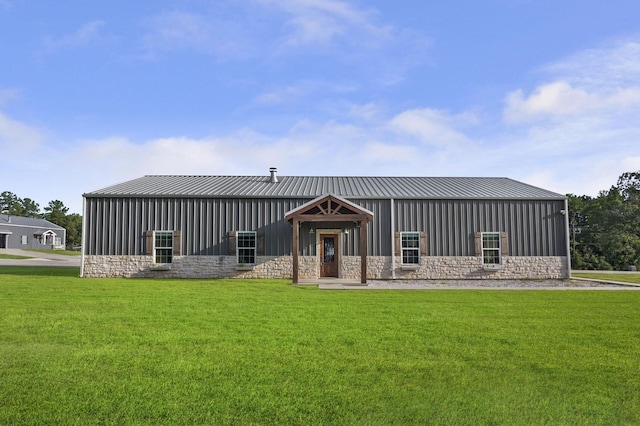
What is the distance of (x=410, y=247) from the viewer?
21.8 meters

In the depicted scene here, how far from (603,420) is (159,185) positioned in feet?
74.1

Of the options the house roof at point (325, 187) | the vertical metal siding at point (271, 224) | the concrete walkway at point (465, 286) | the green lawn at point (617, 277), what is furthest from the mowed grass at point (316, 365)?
the green lawn at point (617, 277)

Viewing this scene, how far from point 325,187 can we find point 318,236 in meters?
3.29

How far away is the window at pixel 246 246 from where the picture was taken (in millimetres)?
21469

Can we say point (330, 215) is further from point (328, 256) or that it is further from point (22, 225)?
point (22, 225)

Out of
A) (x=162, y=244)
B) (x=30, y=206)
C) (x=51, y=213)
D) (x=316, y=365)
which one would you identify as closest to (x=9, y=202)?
(x=30, y=206)

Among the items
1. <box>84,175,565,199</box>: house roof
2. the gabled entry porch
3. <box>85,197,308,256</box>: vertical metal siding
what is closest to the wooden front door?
<box>85,197,308,256</box>: vertical metal siding

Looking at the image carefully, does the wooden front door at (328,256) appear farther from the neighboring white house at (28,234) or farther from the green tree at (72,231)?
the green tree at (72,231)

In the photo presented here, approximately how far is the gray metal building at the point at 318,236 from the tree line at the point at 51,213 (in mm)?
51889

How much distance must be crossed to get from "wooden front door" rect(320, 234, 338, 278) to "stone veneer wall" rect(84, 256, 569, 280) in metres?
0.39

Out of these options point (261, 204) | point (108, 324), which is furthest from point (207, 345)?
→ point (261, 204)

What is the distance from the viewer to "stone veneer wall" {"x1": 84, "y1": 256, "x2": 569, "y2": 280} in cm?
2131

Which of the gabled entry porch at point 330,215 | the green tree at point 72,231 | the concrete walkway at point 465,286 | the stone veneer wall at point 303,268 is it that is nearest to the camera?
the concrete walkway at point 465,286

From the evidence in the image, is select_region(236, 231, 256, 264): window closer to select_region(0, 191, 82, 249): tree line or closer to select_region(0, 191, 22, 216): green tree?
select_region(0, 191, 82, 249): tree line
